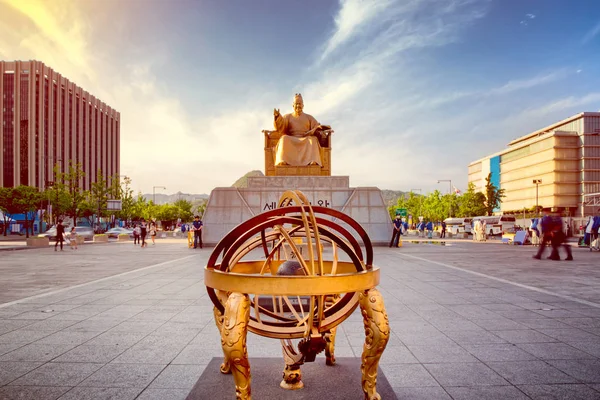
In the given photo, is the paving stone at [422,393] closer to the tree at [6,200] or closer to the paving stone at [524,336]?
the paving stone at [524,336]

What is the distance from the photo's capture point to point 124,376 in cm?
372

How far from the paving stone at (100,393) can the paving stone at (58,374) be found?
7.6 inches

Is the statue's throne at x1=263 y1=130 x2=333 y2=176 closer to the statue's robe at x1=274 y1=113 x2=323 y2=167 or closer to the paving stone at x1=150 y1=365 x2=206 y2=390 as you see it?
the statue's robe at x1=274 y1=113 x2=323 y2=167

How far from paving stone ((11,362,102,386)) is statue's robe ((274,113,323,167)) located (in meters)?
16.4

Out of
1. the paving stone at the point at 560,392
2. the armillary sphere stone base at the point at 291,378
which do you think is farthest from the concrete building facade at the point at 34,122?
the paving stone at the point at 560,392

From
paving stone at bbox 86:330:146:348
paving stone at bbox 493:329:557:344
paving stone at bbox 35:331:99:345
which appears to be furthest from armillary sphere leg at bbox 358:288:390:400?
paving stone at bbox 35:331:99:345

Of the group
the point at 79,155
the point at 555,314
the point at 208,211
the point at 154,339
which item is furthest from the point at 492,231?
the point at 79,155

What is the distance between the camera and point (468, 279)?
955 cm

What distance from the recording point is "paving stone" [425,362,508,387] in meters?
3.56

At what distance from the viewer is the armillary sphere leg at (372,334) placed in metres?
2.79

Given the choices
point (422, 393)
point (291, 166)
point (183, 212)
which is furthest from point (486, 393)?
point (183, 212)

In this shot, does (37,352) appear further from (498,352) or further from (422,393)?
(498,352)

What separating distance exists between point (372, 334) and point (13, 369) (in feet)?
11.2

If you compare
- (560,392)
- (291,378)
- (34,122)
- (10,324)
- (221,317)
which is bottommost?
(10,324)
